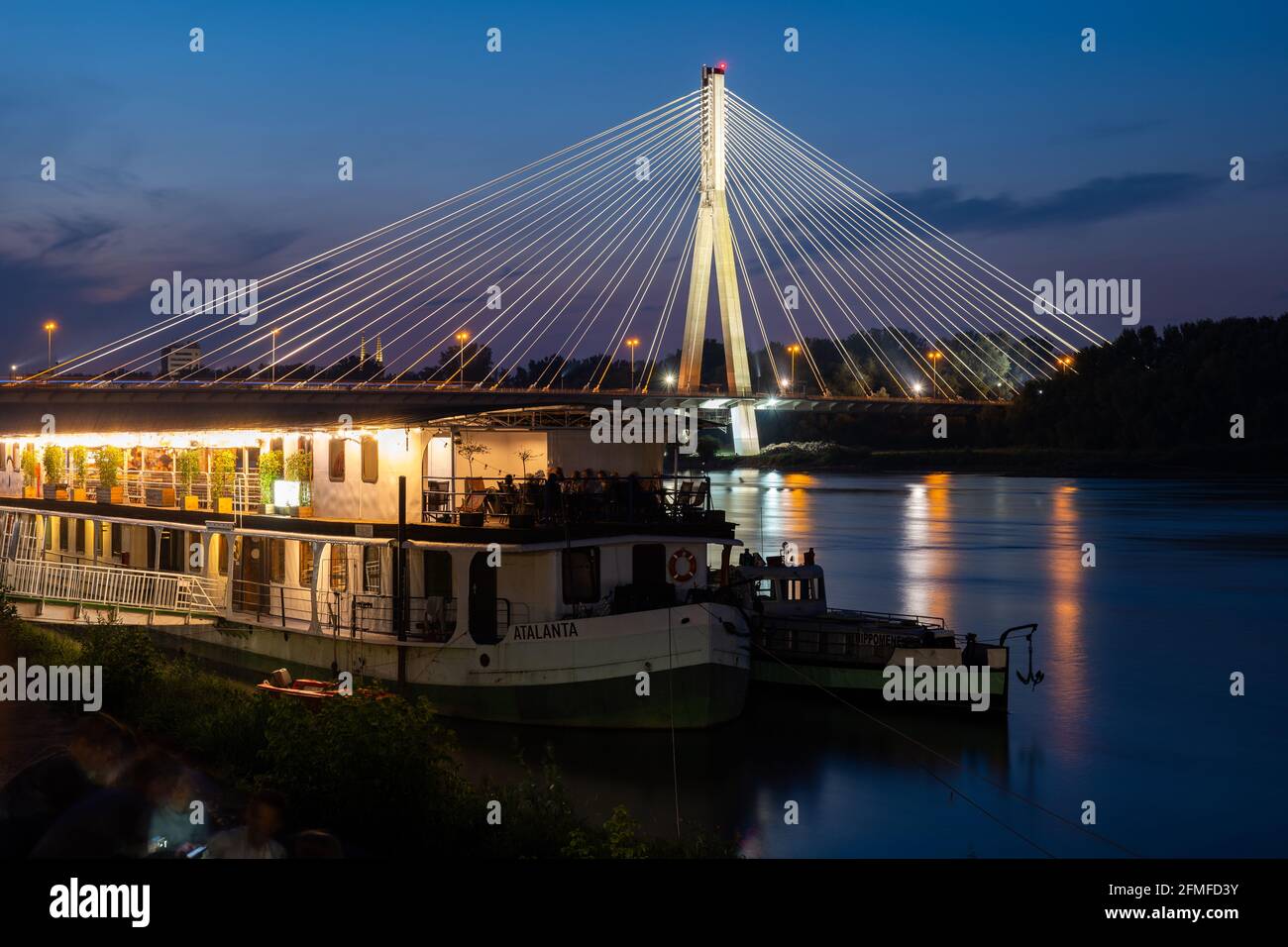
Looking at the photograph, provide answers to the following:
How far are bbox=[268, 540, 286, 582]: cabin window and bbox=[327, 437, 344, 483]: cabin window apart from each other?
1483 millimetres

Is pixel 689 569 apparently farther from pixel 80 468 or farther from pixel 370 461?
pixel 80 468

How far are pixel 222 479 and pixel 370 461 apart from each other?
17.5 feet

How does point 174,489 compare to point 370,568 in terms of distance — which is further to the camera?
point 174,489

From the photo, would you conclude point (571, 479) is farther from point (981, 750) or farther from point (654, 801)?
point (981, 750)

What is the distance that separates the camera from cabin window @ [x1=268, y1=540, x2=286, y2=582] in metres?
20.8

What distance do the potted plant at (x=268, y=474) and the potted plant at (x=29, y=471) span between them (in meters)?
10.9

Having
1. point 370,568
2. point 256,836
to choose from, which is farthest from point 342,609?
point 256,836

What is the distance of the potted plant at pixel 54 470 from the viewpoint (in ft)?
Answer: 91.2

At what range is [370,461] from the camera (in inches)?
776

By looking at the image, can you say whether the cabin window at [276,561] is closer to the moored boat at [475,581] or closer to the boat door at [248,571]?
the moored boat at [475,581]

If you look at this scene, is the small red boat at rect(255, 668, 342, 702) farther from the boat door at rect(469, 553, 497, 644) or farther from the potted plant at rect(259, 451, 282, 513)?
the potted plant at rect(259, 451, 282, 513)

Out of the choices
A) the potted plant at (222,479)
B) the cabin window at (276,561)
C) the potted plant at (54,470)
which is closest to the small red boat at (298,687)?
the cabin window at (276,561)

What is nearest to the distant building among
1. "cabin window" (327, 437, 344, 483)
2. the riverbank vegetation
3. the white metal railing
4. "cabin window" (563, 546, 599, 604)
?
the white metal railing

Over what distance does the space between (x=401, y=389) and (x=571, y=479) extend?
40.1 metres
